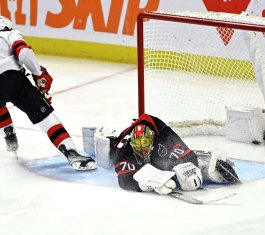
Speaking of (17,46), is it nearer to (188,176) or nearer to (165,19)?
(165,19)

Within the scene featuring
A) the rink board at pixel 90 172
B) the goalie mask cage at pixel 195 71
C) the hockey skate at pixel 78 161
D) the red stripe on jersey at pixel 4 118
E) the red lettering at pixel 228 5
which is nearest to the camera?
the rink board at pixel 90 172

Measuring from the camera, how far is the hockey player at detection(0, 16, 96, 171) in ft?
14.8

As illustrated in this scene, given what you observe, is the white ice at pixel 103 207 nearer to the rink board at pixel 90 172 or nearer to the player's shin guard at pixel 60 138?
the rink board at pixel 90 172

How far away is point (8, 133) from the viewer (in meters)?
4.80

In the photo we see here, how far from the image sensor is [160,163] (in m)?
4.27

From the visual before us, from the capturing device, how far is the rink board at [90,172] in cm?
431

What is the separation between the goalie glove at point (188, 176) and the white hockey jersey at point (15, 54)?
90 centimetres

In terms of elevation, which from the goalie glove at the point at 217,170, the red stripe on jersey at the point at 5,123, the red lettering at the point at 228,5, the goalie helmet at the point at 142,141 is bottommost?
the red stripe on jersey at the point at 5,123

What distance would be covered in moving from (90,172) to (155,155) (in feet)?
1.13

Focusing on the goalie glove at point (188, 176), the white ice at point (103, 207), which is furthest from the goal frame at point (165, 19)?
the goalie glove at point (188, 176)

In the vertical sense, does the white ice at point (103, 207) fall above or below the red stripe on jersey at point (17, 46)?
below

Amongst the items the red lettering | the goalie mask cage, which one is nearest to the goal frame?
the goalie mask cage

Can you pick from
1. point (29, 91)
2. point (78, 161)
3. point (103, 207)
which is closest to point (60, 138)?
point (78, 161)

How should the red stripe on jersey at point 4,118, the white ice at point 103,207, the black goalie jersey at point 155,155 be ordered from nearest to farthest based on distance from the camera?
the white ice at point 103,207 < the black goalie jersey at point 155,155 < the red stripe on jersey at point 4,118
